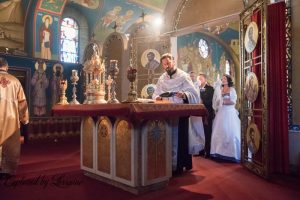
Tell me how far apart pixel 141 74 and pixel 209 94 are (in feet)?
9.40

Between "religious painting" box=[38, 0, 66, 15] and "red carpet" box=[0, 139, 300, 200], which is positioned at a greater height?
"religious painting" box=[38, 0, 66, 15]

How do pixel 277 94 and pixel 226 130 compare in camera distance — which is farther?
pixel 226 130

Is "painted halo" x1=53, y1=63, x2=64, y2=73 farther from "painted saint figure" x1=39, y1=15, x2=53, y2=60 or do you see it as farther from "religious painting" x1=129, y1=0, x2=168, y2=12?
"religious painting" x1=129, y1=0, x2=168, y2=12

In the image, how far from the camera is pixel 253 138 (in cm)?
511

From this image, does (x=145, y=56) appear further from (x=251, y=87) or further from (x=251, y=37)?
(x=251, y=87)

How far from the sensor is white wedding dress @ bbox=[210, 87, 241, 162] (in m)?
6.06

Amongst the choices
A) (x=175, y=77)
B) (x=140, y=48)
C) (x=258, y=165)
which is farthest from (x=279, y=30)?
(x=140, y=48)

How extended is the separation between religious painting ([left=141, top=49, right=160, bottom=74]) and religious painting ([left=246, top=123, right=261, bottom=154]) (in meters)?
4.12

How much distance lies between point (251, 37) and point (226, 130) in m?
2.00

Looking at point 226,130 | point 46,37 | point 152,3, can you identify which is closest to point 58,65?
point 46,37

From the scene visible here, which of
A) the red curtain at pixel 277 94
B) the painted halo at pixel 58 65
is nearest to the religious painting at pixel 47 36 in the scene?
the painted halo at pixel 58 65

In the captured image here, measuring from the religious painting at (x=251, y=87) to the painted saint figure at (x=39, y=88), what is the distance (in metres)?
7.31

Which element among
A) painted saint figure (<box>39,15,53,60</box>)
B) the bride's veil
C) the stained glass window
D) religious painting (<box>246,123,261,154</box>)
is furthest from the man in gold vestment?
the stained glass window

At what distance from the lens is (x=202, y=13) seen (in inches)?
303
